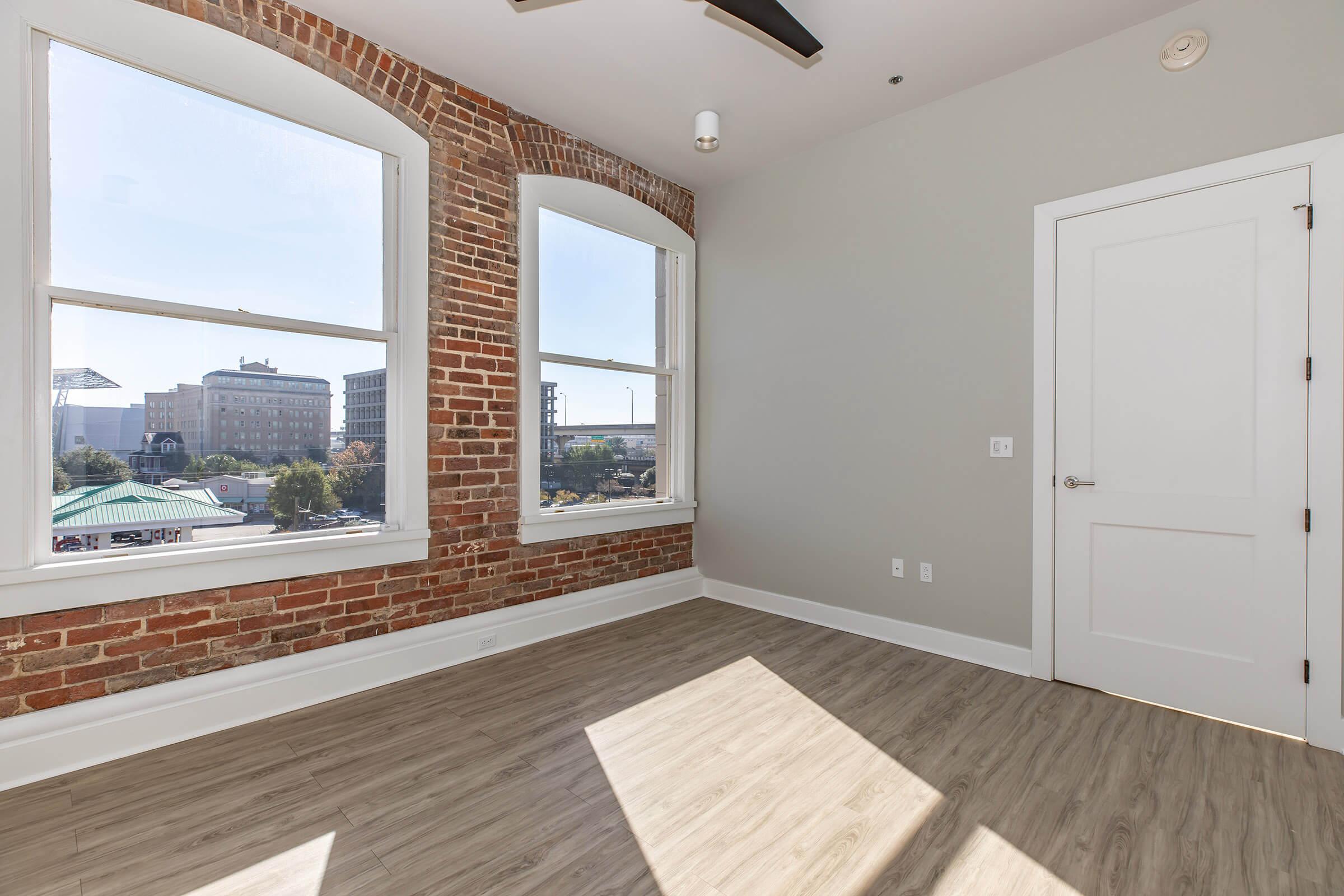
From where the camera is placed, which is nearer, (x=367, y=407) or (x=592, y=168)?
(x=367, y=407)

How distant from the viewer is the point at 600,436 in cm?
420

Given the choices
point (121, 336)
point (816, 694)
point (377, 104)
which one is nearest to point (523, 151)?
point (377, 104)


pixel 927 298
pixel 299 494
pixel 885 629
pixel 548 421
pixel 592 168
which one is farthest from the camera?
pixel 592 168

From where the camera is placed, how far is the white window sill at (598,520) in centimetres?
366

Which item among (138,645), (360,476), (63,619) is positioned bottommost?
(138,645)

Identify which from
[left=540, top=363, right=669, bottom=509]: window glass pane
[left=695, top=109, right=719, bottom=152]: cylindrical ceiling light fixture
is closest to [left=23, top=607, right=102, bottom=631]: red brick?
[left=540, top=363, right=669, bottom=509]: window glass pane

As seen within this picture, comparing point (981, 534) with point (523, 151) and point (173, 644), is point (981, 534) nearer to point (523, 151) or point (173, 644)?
point (523, 151)

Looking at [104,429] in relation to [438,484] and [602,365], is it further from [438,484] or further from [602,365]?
[602,365]

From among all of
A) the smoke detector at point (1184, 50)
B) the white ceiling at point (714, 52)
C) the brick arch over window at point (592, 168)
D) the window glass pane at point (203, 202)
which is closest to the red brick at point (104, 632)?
the window glass pane at point (203, 202)

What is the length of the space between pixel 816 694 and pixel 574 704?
1148 millimetres

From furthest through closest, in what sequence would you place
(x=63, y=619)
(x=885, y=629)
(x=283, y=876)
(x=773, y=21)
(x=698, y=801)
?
(x=885, y=629), (x=773, y=21), (x=63, y=619), (x=698, y=801), (x=283, y=876)

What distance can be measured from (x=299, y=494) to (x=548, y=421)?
1.43 m

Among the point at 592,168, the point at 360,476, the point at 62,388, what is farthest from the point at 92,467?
the point at 592,168

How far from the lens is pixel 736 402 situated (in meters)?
4.53
